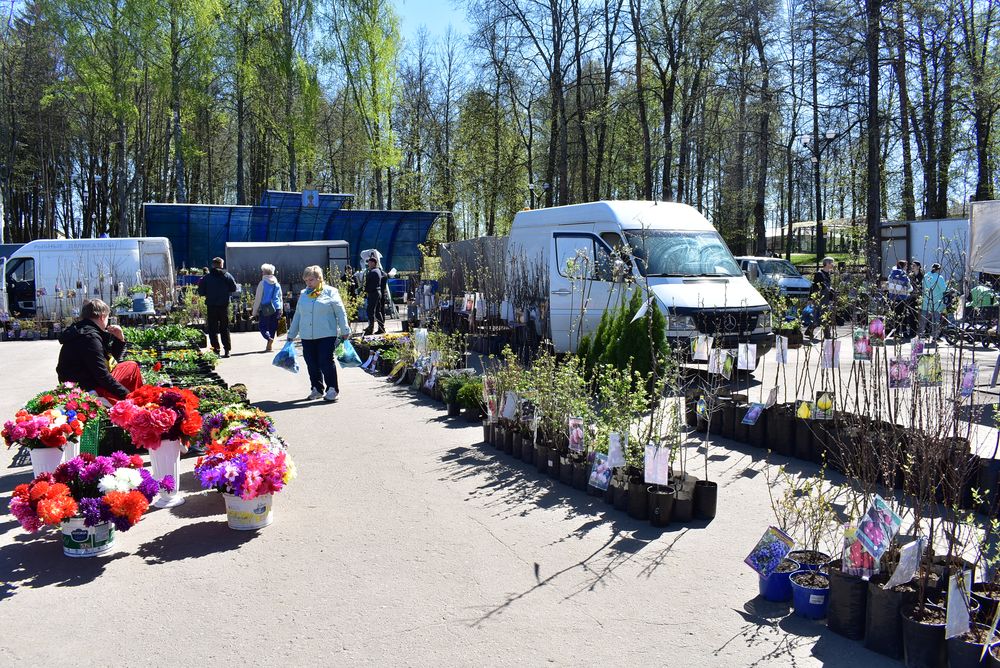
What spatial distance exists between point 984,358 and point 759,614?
11.9 meters

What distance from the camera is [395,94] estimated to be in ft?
117

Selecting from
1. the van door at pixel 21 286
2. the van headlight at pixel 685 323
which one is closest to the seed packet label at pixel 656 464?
the van headlight at pixel 685 323

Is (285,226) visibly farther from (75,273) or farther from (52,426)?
(52,426)

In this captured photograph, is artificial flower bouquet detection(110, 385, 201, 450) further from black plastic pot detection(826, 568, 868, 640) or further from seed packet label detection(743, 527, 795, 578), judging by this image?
black plastic pot detection(826, 568, 868, 640)

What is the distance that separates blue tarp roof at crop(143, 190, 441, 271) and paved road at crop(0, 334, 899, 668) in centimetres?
1906

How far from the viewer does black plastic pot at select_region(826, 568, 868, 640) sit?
→ 3721mm

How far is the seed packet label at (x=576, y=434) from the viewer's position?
6066mm

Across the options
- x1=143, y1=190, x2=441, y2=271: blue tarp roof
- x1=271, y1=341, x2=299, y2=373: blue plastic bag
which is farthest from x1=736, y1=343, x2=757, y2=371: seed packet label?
x1=143, y1=190, x2=441, y2=271: blue tarp roof

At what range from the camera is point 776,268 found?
2364 cm

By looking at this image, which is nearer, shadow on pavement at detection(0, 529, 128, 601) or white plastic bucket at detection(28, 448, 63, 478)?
shadow on pavement at detection(0, 529, 128, 601)

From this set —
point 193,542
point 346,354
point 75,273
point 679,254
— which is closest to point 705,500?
point 193,542

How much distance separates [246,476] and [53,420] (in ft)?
5.64

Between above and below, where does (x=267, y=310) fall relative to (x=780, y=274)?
below

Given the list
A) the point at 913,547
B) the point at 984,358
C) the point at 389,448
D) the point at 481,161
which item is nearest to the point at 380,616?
the point at 913,547
